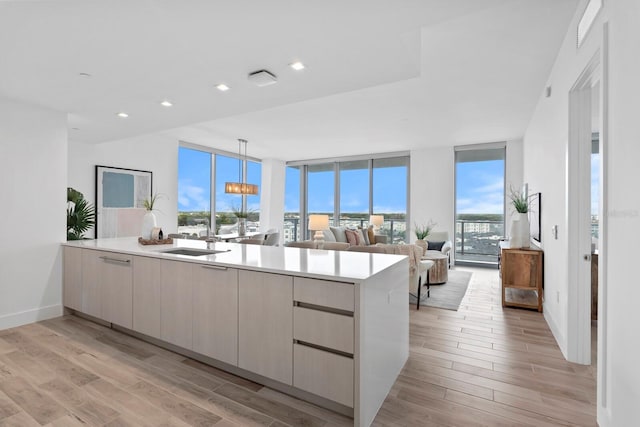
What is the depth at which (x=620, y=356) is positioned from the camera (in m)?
1.48

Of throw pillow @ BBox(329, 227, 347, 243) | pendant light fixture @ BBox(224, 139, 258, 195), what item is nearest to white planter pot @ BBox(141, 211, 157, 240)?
pendant light fixture @ BBox(224, 139, 258, 195)

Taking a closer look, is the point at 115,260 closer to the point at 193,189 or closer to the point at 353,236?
the point at 193,189

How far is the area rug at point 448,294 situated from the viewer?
4.16 meters

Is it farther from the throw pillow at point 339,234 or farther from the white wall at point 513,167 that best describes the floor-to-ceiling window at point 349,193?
the white wall at point 513,167

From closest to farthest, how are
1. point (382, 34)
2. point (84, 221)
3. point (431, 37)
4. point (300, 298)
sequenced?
point (300, 298), point (382, 34), point (431, 37), point (84, 221)

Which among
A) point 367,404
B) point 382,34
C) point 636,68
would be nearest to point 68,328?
point 367,404

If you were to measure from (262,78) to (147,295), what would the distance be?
2163 mm

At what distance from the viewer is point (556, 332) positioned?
2.98m

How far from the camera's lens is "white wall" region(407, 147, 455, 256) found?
755 cm

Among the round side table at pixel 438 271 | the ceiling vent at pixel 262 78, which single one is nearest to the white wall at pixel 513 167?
the round side table at pixel 438 271

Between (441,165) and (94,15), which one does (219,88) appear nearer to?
(94,15)

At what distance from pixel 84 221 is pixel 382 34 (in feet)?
14.2

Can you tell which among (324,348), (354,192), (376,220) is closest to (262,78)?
(324,348)

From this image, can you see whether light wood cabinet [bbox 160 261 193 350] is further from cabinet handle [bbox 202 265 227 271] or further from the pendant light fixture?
the pendant light fixture
